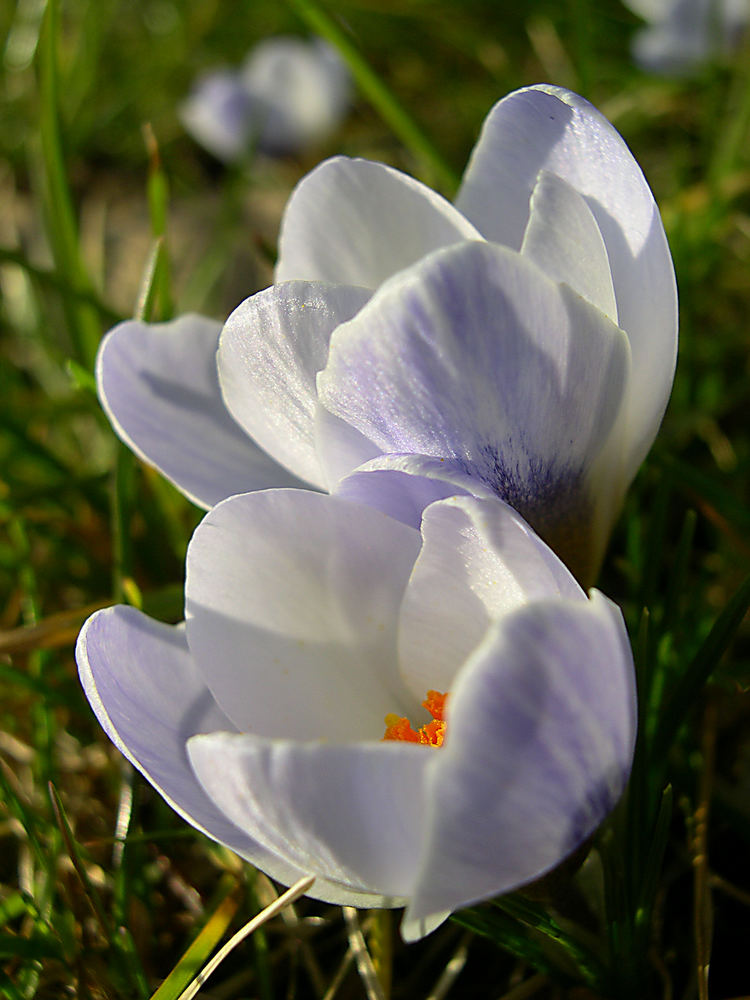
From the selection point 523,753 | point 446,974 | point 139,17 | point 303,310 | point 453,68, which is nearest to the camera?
point 523,753

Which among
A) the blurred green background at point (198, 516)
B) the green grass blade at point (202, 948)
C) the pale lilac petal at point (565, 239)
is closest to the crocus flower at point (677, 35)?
the blurred green background at point (198, 516)

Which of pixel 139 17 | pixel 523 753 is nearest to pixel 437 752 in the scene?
pixel 523 753

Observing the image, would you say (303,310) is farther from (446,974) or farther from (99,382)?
(446,974)

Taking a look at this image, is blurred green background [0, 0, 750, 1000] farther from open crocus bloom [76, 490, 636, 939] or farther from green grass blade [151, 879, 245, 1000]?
open crocus bloom [76, 490, 636, 939]

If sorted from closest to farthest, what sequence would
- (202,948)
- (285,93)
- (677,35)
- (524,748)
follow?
(524,748) → (202,948) → (677,35) → (285,93)

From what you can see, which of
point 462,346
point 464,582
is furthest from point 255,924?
point 462,346

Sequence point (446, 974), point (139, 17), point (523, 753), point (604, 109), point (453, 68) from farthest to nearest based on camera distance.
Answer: point (139, 17) → point (453, 68) → point (604, 109) → point (446, 974) → point (523, 753)

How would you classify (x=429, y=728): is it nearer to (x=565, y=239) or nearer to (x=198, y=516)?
(x=565, y=239)
